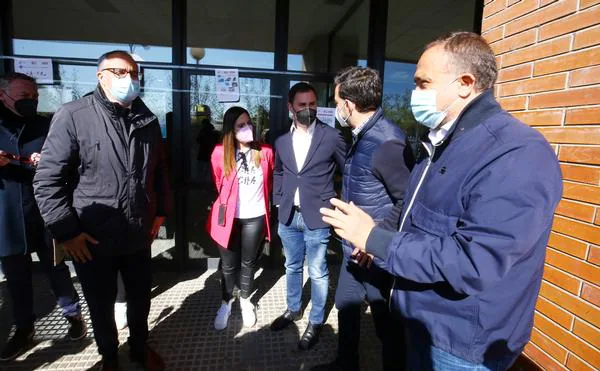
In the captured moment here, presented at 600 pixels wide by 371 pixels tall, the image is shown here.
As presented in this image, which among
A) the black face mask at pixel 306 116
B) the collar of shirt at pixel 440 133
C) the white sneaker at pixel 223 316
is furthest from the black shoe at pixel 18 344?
the collar of shirt at pixel 440 133

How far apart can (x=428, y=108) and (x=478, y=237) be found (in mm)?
569

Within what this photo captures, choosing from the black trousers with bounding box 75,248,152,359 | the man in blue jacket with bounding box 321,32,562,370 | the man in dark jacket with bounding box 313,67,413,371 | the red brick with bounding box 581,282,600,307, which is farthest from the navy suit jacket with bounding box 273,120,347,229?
the red brick with bounding box 581,282,600,307

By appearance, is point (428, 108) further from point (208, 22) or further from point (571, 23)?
point (208, 22)

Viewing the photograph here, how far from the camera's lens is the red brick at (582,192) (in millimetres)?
1488

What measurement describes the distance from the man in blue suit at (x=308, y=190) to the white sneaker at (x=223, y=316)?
0.42 m

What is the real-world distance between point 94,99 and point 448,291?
7.00ft

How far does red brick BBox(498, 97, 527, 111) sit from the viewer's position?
1.85 metres

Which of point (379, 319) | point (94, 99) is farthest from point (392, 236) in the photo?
point (94, 99)

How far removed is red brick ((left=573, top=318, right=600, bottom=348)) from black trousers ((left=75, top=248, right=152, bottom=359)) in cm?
247

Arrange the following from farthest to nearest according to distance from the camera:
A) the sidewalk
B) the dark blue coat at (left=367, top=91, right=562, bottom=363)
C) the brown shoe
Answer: the sidewalk → the brown shoe → the dark blue coat at (left=367, top=91, right=562, bottom=363)

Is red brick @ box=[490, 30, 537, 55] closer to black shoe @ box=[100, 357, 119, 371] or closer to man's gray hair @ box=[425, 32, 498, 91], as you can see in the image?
man's gray hair @ box=[425, 32, 498, 91]

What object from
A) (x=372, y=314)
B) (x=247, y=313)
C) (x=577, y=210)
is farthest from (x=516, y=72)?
(x=247, y=313)

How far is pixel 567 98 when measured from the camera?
158 centimetres

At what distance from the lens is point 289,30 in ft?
12.9
